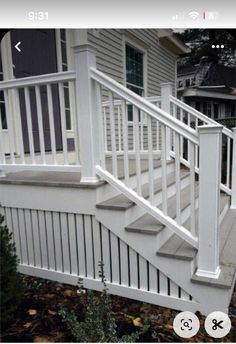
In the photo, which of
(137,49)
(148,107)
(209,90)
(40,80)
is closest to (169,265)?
(148,107)

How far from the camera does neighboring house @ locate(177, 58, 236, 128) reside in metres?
11.5

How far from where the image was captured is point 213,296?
1796mm

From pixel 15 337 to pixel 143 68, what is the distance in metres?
5.70

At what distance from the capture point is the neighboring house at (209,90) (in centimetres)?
1152

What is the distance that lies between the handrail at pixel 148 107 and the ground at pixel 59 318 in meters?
1.14

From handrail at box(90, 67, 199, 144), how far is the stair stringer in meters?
0.74

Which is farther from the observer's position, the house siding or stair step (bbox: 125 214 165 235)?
the house siding

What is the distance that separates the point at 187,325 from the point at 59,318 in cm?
89

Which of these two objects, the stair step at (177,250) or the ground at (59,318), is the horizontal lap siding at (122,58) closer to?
the stair step at (177,250)

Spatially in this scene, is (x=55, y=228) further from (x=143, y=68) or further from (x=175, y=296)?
(x=143, y=68)

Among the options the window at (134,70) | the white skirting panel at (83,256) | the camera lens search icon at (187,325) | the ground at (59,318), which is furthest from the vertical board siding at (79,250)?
the window at (134,70)

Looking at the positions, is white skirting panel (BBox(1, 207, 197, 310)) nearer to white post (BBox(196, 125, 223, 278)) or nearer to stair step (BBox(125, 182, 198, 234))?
stair step (BBox(125, 182, 198, 234))

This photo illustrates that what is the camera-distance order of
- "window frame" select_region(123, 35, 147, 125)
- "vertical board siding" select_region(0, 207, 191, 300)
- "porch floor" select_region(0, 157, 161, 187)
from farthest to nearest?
"window frame" select_region(123, 35, 147, 125)
"porch floor" select_region(0, 157, 161, 187)
"vertical board siding" select_region(0, 207, 191, 300)

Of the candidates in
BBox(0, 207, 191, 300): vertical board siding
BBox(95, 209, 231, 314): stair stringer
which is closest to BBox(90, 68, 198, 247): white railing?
BBox(95, 209, 231, 314): stair stringer
